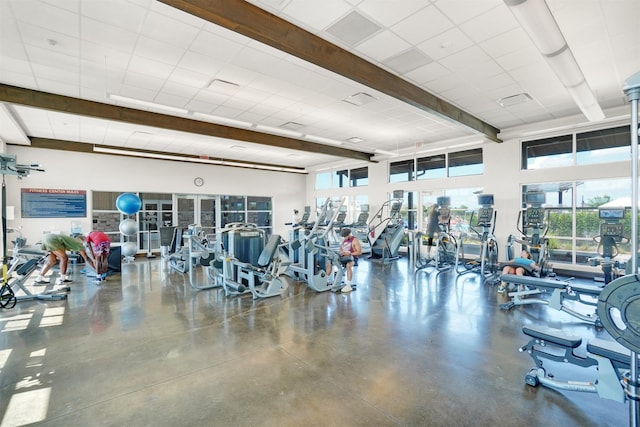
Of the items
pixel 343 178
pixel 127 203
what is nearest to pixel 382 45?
pixel 127 203

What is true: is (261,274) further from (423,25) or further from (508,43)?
(508,43)

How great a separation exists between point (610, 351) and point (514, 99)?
4.85 m

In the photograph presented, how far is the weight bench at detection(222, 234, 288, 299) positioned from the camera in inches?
211

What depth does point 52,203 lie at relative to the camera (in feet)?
29.1

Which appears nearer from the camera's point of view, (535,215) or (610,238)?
(610,238)

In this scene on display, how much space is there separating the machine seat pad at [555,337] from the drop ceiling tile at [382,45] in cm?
342

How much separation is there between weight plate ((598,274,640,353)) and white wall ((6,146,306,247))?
458 inches

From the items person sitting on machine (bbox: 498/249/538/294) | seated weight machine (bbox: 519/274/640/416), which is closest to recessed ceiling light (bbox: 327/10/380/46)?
seated weight machine (bbox: 519/274/640/416)

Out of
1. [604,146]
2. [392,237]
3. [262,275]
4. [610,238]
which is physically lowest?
[262,275]

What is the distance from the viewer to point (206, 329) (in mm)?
3984

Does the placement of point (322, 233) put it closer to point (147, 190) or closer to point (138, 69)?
point (138, 69)

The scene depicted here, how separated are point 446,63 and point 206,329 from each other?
4894 mm

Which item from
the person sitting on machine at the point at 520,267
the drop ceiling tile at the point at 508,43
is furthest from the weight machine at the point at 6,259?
the person sitting on machine at the point at 520,267

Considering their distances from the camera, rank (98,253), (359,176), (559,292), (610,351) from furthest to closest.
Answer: (359,176), (98,253), (559,292), (610,351)
